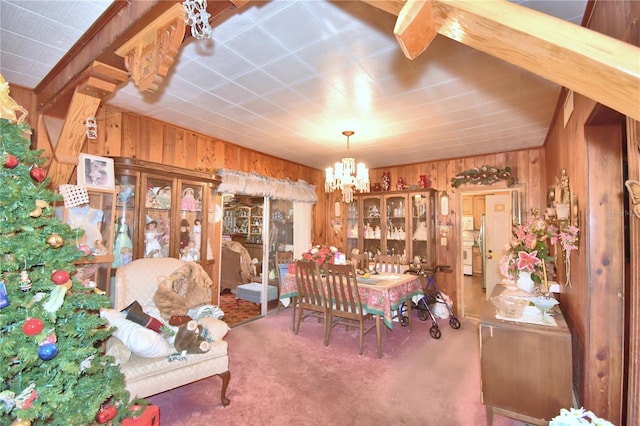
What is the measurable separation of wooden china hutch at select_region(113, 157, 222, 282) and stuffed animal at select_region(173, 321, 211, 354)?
1130mm

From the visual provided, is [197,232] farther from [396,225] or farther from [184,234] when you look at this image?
[396,225]

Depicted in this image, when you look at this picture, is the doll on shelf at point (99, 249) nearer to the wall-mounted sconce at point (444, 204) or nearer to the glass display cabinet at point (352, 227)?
the glass display cabinet at point (352, 227)

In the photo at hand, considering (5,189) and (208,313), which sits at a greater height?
(5,189)

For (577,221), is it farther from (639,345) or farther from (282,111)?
(282,111)

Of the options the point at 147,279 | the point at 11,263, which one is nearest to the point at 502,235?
the point at 147,279

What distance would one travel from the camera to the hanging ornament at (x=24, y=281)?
4.16 feet

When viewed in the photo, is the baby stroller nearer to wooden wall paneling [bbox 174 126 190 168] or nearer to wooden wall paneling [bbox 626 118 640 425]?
wooden wall paneling [bbox 626 118 640 425]

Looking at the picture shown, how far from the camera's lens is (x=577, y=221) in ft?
6.31

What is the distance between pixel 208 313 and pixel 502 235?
4821mm

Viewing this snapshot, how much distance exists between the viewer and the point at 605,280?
161 centimetres

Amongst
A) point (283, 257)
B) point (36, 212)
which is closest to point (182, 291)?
point (36, 212)

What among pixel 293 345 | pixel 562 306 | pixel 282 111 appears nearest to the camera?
pixel 562 306

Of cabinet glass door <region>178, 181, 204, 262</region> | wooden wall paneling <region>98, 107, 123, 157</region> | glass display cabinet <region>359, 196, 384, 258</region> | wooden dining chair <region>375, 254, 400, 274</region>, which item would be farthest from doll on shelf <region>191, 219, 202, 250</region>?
glass display cabinet <region>359, 196, 384, 258</region>

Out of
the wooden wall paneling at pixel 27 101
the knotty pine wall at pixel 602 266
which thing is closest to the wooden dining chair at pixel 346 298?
the knotty pine wall at pixel 602 266
